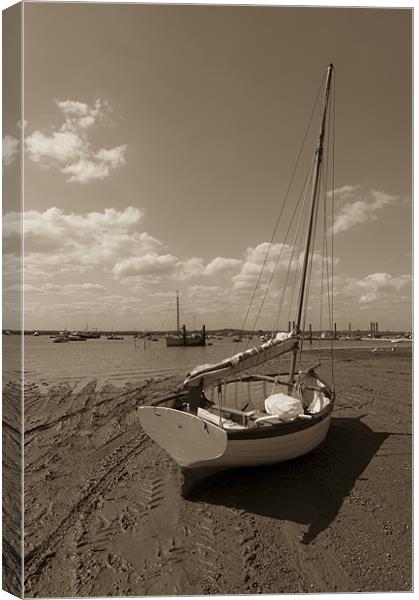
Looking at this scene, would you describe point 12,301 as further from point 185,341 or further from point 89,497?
point 185,341

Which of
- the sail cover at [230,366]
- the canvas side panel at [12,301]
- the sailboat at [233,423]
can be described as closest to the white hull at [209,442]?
the sailboat at [233,423]

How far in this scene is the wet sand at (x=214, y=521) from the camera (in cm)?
278

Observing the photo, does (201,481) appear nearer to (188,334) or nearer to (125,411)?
(125,411)

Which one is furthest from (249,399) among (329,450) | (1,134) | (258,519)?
(1,134)

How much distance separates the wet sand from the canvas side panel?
473 mm

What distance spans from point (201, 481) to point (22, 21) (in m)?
4.99

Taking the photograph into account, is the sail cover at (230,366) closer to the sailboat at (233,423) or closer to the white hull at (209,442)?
the sailboat at (233,423)

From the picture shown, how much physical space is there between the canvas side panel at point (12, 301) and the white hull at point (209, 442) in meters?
1.42

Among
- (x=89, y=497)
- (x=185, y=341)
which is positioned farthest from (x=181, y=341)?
(x=89, y=497)

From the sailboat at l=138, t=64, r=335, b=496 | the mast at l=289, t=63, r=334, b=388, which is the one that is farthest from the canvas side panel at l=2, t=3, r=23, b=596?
the mast at l=289, t=63, r=334, b=388

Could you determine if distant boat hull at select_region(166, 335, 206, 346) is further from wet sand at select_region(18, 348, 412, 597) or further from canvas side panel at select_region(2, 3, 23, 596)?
canvas side panel at select_region(2, 3, 23, 596)

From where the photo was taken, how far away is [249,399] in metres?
6.16

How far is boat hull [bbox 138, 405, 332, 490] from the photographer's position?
3.58 metres

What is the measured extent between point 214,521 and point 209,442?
80cm
